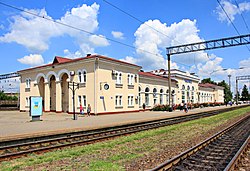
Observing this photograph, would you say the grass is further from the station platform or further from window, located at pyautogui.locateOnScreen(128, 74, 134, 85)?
window, located at pyautogui.locateOnScreen(128, 74, 134, 85)

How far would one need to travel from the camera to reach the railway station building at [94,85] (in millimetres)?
32719

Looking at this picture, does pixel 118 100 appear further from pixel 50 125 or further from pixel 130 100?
pixel 50 125

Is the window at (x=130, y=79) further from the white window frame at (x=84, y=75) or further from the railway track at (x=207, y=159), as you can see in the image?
the railway track at (x=207, y=159)

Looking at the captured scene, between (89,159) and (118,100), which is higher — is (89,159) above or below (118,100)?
below

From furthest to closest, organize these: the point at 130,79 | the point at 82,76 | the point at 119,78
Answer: the point at 130,79
the point at 119,78
the point at 82,76

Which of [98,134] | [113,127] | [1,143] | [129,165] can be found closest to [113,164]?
[129,165]

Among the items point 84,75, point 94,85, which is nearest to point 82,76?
point 84,75

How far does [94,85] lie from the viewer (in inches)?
1272

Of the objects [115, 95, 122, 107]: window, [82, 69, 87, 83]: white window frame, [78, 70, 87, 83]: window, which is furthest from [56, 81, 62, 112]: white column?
[115, 95, 122, 107]: window

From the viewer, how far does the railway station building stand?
107 feet

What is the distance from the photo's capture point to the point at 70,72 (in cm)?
3581

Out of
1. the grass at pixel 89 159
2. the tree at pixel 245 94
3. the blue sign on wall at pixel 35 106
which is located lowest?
the grass at pixel 89 159

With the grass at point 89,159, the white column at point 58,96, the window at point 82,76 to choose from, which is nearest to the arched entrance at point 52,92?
the white column at point 58,96

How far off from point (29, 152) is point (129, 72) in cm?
2906
